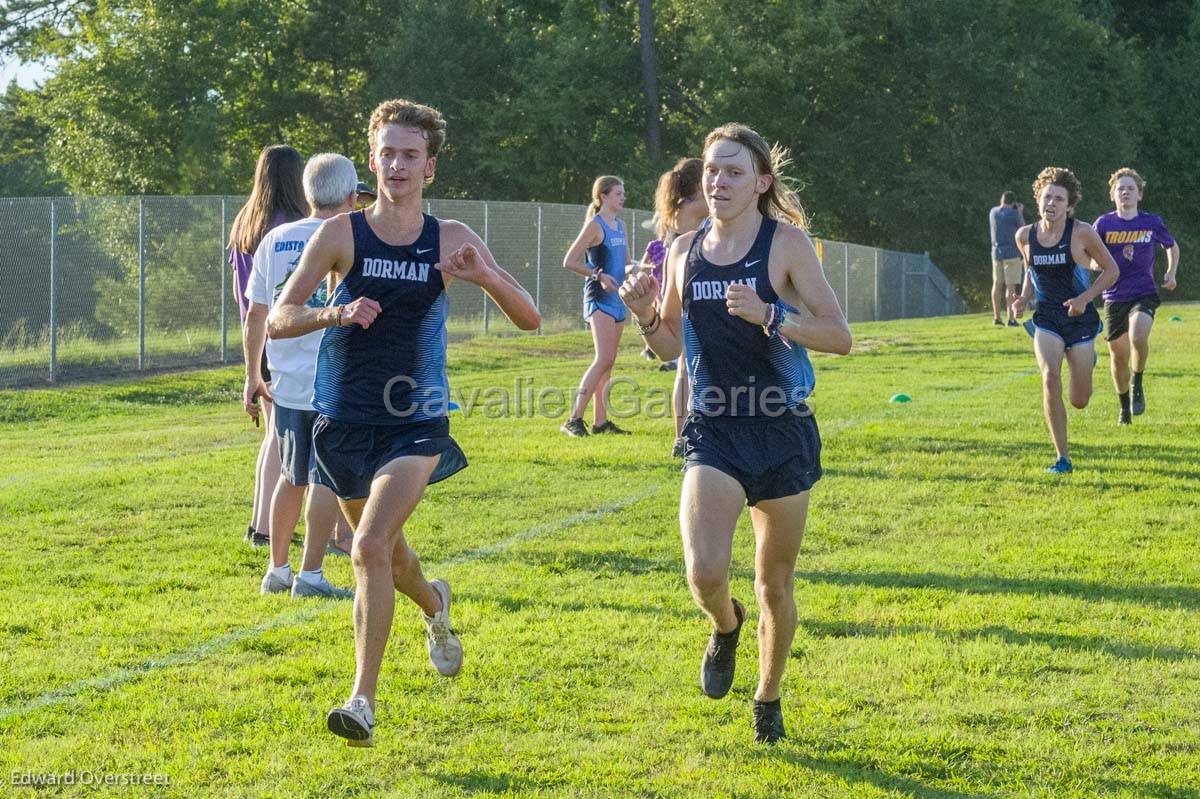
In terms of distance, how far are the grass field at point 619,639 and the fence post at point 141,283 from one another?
23.0 feet

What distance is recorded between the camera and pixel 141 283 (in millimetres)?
18438

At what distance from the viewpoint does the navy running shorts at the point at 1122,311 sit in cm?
1363

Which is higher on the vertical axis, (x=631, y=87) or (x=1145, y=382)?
(x=631, y=87)

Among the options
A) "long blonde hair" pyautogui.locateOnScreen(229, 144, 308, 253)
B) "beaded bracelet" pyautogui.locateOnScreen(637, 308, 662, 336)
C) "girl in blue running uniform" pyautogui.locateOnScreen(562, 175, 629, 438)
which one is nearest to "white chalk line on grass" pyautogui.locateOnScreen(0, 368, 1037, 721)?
"long blonde hair" pyautogui.locateOnScreen(229, 144, 308, 253)

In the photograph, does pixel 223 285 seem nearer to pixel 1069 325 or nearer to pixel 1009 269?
pixel 1069 325

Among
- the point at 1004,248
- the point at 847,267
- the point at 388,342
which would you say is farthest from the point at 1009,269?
the point at 388,342

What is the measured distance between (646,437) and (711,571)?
7645 millimetres

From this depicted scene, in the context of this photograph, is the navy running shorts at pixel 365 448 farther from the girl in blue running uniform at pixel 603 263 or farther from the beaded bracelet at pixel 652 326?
the girl in blue running uniform at pixel 603 263

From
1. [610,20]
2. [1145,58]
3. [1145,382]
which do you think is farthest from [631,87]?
[1145,382]

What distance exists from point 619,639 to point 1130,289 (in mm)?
9297

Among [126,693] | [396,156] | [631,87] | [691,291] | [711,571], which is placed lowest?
[126,693]

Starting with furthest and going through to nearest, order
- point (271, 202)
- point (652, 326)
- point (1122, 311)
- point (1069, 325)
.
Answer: point (1122, 311) < point (1069, 325) < point (271, 202) < point (652, 326)

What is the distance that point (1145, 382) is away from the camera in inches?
660

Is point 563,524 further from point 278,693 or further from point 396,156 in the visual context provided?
point 396,156
